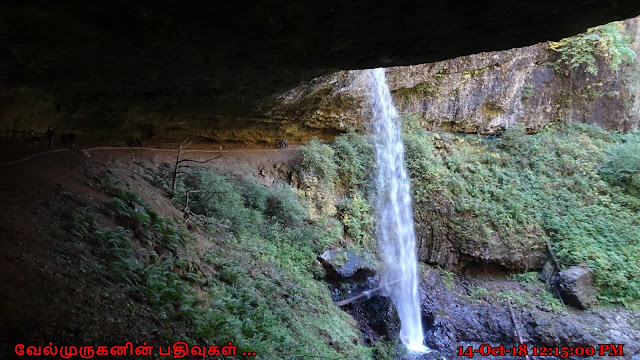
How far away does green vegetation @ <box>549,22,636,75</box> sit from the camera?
1827 centimetres

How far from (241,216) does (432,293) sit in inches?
269

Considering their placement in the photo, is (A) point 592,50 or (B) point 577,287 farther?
(A) point 592,50

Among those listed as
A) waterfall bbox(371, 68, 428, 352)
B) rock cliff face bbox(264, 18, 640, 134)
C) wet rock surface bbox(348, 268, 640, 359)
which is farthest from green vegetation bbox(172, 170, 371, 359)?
rock cliff face bbox(264, 18, 640, 134)

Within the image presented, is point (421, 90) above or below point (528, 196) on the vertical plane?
→ above

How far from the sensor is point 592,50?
18438 millimetres

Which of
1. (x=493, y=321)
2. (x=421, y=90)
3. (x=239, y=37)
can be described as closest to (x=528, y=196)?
(x=421, y=90)

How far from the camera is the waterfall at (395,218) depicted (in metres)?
Answer: 12.0

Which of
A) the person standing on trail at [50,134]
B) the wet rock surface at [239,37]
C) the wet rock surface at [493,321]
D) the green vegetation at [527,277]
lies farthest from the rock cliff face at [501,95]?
the wet rock surface at [239,37]

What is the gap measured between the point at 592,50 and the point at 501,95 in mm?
5053

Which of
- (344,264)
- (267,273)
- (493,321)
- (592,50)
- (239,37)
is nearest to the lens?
(239,37)

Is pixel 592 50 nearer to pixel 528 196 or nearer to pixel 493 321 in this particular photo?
pixel 528 196

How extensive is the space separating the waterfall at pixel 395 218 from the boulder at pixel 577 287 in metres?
5.07

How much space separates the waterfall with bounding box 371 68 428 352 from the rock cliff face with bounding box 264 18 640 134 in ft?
2.70

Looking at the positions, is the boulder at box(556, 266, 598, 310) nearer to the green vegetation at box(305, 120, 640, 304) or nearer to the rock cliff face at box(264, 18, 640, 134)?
the green vegetation at box(305, 120, 640, 304)
